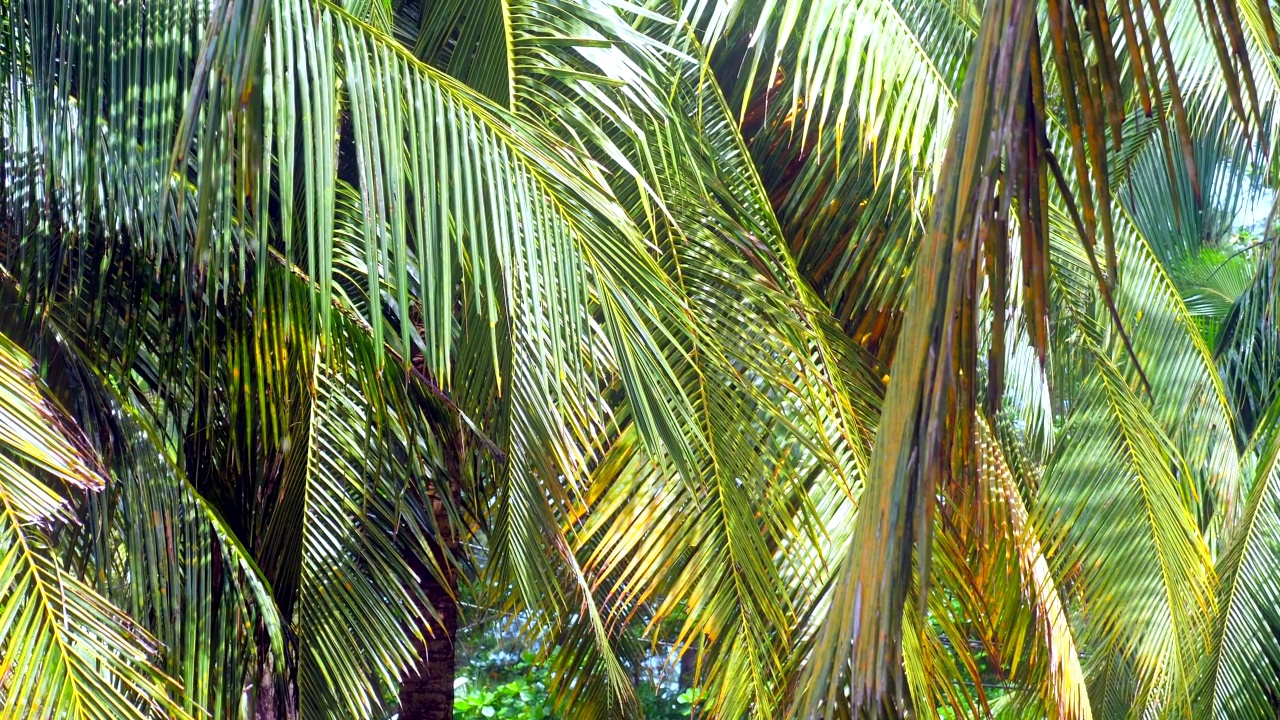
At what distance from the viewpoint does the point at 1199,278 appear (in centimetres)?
959

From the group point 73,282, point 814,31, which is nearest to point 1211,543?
point 814,31

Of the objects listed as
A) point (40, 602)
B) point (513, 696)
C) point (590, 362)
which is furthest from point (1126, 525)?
point (513, 696)

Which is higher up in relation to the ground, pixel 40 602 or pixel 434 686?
pixel 40 602

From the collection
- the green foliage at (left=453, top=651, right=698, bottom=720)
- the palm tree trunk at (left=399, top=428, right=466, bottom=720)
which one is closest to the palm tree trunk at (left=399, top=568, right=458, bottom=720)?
the palm tree trunk at (left=399, top=428, right=466, bottom=720)

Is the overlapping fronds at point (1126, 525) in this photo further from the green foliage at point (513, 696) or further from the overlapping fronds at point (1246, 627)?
the green foliage at point (513, 696)

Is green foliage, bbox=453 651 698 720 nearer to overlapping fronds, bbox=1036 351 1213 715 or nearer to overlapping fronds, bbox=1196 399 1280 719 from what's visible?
overlapping fronds, bbox=1196 399 1280 719

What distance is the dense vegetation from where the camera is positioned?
1112 mm

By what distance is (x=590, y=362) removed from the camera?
284 cm

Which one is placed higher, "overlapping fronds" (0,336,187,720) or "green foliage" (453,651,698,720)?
"overlapping fronds" (0,336,187,720)

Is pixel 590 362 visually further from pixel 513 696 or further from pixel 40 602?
pixel 513 696

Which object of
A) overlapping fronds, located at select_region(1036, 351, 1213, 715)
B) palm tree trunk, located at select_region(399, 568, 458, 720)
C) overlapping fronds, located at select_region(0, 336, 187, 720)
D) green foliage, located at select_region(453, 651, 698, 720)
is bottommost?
green foliage, located at select_region(453, 651, 698, 720)

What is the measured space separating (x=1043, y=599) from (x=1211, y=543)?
8.44 ft

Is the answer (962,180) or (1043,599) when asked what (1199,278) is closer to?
(1043,599)

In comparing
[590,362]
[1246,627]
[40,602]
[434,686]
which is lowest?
[434,686]
